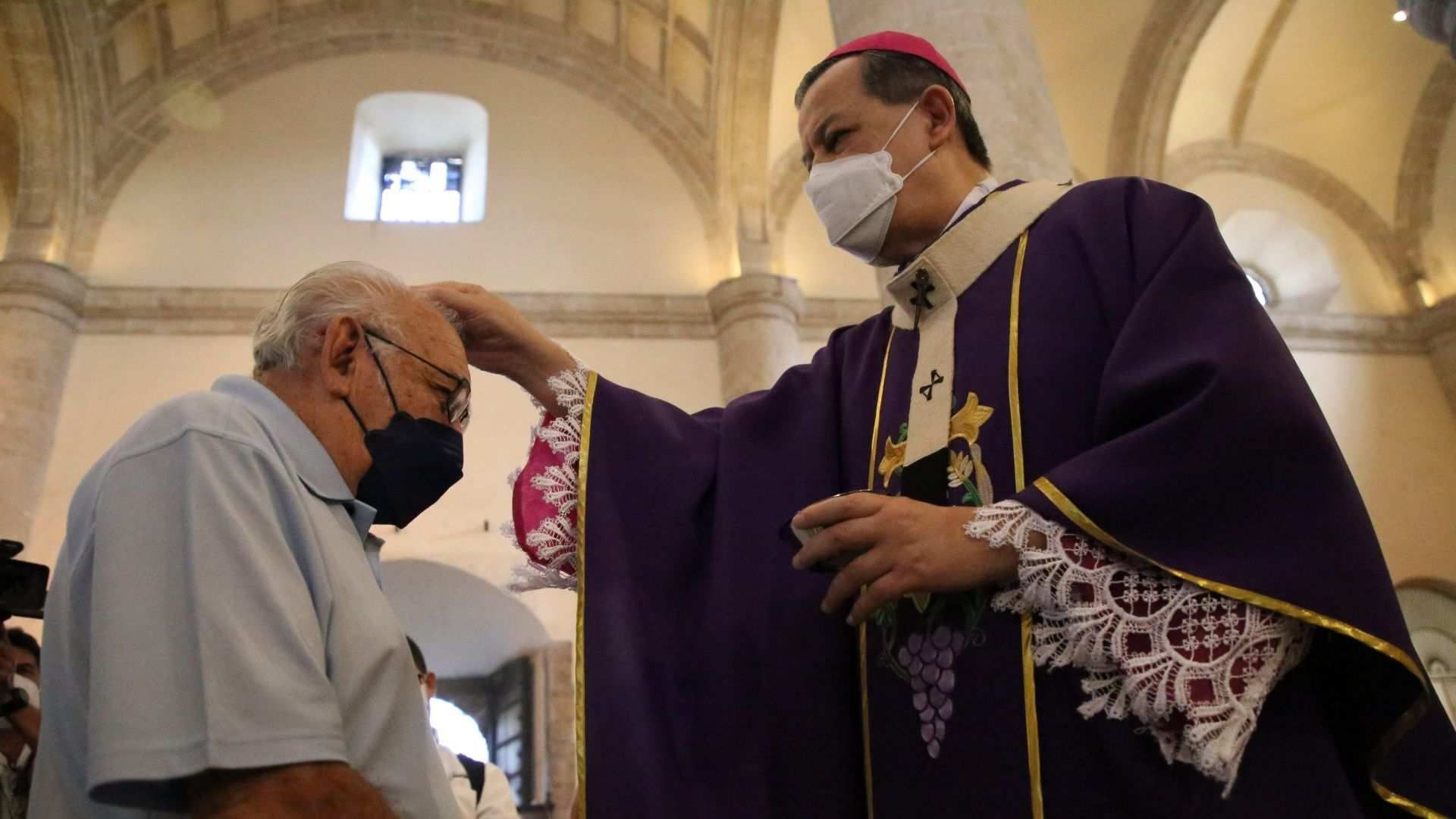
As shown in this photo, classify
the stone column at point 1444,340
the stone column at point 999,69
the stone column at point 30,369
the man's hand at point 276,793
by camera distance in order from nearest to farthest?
the man's hand at point 276,793 → the stone column at point 999,69 → the stone column at point 30,369 → the stone column at point 1444,340

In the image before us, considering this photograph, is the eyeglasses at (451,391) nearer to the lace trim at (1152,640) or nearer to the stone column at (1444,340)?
the lace trim at (1152,640)

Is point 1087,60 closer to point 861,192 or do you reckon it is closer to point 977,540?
point 861,192

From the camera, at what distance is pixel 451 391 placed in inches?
67.2

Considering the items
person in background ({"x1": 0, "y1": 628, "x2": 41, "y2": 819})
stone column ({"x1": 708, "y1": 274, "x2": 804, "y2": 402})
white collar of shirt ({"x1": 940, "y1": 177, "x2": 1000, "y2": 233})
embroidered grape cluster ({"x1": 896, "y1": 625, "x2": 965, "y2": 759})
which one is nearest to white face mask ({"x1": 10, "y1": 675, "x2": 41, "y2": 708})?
person in background ({"x1": 0, "y1": 628, "x2": 41, "y2": 819})

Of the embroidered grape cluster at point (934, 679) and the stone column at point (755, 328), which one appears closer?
the embroidered grape cluster at point (934, 679)

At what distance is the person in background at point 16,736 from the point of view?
2.66 m

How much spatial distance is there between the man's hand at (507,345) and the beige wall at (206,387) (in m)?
6.24

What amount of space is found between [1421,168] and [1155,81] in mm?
3187

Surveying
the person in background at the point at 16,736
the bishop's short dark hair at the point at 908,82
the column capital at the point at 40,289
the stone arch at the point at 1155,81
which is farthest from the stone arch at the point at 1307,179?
the person in background at the point at 16,736

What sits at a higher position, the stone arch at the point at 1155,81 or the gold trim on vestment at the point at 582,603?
the stone arch at the point at 1155,81

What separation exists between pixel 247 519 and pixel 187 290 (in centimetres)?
879

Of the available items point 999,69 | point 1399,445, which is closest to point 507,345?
point 999,69

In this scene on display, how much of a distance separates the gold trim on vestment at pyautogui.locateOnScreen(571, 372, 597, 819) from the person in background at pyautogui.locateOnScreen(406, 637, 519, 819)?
211 centimetres

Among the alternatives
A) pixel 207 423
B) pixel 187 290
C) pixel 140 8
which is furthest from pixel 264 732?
pixel 140 8
